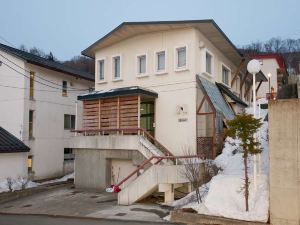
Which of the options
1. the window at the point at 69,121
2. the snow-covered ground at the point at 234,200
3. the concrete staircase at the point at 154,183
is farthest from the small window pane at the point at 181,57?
the window at the point at 69,121

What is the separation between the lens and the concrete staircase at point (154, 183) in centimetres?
1564

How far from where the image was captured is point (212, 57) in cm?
2223

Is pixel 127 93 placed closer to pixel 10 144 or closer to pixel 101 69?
pixel 101 69

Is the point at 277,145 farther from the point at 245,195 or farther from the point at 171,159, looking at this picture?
the point at 171,159

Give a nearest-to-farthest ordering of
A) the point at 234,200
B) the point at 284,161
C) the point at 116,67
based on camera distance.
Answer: the point at 284,161, the point at 234,200, the point at 116,67

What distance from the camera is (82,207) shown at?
15.9 m

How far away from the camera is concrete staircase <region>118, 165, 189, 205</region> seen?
15641mm

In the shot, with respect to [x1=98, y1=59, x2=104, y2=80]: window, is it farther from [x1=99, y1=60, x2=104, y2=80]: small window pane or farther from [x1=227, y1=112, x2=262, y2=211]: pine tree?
[x1=227, y1=112, x2=262, y2=211]: pine tree

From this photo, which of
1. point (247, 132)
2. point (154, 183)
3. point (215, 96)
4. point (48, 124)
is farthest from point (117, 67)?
point (247, 132)

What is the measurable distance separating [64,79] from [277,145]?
21159 mm

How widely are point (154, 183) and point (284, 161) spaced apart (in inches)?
241

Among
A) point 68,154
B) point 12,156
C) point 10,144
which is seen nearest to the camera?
point 10,144

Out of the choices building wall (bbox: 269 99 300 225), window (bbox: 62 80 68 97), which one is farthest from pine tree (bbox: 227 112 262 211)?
window (bbox: 62 80 68 97)

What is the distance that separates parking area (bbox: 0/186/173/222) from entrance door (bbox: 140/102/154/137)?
5.03 metres
